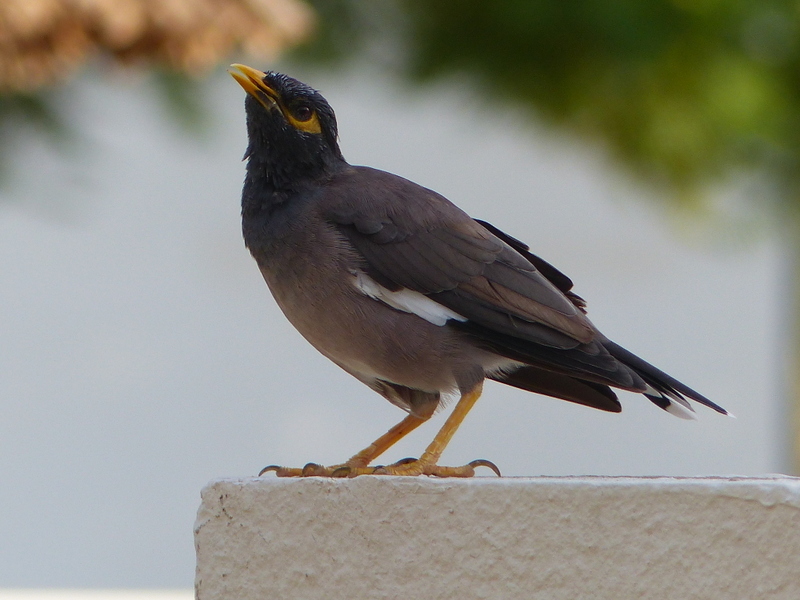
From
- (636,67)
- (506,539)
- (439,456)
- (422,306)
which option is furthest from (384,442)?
(636,67)

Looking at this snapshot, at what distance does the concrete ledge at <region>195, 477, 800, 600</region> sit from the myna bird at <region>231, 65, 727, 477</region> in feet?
0.83

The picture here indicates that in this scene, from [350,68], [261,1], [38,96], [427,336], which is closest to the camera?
[427,336]

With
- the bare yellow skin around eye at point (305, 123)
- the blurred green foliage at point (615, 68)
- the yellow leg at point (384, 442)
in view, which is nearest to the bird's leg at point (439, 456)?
the yellow leg at point (384, 442)

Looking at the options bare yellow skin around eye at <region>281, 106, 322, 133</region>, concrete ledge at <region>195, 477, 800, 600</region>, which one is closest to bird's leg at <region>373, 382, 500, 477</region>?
concrete ledge at <region>195, 477, 800, 600</region>

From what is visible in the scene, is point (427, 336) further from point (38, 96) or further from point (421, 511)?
point (38, 96)

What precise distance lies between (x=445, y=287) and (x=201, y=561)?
931 mm

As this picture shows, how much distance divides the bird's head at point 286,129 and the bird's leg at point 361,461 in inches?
30.4

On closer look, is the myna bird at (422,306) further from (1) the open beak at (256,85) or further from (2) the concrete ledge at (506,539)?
(2) the concrete ledge at (506,539)

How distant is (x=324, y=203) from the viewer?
9.58 ft

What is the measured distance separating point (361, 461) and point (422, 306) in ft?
1.60

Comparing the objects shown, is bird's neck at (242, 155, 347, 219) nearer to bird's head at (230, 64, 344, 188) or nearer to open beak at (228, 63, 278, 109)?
bird's head at (230, 64, 344, 188)

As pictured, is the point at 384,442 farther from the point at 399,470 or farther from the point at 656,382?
the point at 656,382

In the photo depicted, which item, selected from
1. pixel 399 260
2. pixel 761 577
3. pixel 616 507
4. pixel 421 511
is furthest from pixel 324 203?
pixel 761 577

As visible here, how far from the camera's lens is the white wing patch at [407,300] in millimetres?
2762
